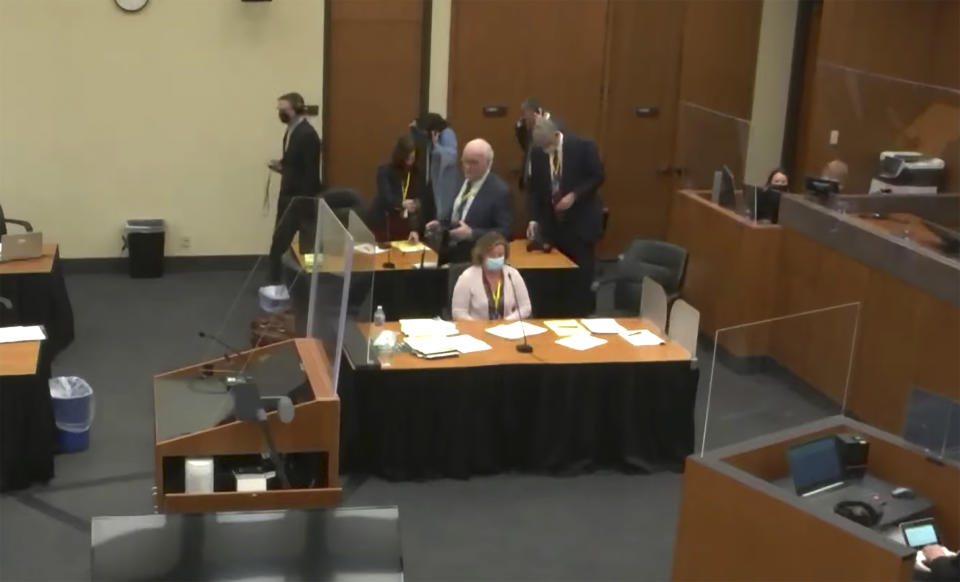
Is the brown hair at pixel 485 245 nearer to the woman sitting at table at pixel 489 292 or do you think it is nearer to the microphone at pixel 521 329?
the woman sitting at table at pixel 489 292

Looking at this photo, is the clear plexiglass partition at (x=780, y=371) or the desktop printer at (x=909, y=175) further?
the desktop printer at (x=909, y=175)

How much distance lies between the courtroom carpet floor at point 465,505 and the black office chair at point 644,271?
0.67m

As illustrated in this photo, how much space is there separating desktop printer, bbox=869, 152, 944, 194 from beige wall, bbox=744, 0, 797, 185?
1.79m

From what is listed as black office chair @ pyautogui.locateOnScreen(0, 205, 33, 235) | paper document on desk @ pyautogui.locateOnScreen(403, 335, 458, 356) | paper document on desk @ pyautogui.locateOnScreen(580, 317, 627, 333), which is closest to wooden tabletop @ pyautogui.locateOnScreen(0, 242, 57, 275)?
black office chair @ pyautogui.locateOnScreen(0, 205, 33, 235)

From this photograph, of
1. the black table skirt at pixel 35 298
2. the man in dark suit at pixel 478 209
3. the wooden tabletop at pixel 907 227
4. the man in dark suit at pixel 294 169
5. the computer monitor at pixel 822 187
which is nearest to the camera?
the wooden tabletop at pixel 907 227

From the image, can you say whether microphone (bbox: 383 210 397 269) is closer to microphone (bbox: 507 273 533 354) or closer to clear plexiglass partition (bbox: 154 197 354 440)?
clear plexiglass partition (bbox: 154 197 354 440)

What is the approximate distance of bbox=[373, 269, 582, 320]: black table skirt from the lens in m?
7.85

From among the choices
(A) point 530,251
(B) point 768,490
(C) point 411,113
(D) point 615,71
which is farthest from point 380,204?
(B) point 768,490

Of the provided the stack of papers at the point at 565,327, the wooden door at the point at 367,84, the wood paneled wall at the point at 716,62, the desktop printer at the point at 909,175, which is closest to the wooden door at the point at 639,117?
the wood paneled wall at the point at 716,62

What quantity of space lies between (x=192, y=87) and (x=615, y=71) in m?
3.44

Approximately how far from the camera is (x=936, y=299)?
6652 mm

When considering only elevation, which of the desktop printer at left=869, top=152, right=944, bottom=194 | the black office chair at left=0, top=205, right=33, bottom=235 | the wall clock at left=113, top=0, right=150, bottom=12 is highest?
the wall clock at left=113, top=0, right=150, bottom=12

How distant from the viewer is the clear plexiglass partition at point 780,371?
23.6ft

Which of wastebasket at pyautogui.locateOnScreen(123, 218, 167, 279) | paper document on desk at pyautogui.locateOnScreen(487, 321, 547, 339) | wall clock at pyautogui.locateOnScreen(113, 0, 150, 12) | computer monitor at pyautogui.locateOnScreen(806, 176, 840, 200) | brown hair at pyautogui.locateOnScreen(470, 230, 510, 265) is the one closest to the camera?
paper document on desk at pyautogui.locateOnScreen(487, 321, 547, 339)
